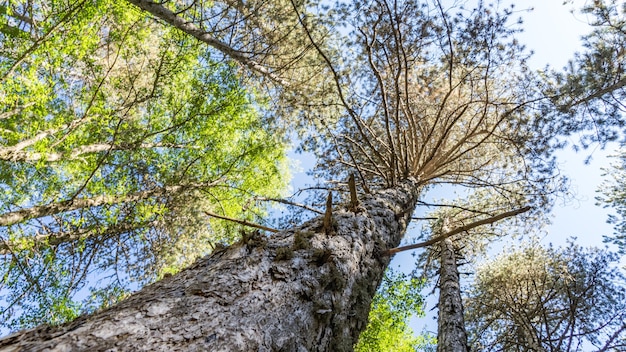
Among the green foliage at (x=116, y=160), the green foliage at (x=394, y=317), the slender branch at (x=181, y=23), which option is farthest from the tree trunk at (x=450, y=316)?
the slender branch at (x=181, y=23)

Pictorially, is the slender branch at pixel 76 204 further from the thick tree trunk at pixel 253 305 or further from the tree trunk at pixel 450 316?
the tree trunk at pixel 450 316

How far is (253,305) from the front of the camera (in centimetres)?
127

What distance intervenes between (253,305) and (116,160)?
7488 mm

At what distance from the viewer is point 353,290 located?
1.90 m

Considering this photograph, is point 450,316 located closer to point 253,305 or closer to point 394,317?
point 394,317

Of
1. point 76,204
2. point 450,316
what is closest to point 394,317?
point 450,316

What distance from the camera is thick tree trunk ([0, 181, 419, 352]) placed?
3.20ft

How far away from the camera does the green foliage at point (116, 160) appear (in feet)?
17.5

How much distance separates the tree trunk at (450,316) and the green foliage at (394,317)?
4.52 ft

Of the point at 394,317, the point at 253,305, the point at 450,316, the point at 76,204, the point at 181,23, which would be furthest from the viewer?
the point at 394,317

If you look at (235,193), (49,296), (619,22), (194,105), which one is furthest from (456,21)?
(49,296)

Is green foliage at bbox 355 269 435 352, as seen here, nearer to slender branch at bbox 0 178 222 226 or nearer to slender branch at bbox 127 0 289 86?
slender branch at bbox 0 178 222 226

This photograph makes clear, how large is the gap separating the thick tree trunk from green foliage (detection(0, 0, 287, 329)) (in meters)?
4.20

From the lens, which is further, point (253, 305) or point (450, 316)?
point (450, 316)
